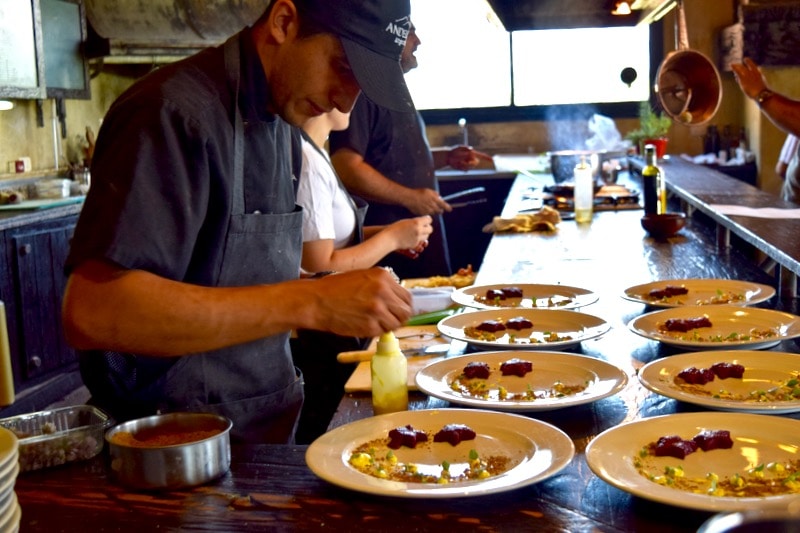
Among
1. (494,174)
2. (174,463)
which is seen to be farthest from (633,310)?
(494,174)

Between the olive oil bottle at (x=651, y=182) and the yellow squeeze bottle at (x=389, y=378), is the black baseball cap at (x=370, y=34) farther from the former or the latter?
the olive oil bottle at (x=651, y=182)

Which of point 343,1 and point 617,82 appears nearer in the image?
point 343,1

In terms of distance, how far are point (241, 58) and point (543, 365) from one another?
38.6 inches

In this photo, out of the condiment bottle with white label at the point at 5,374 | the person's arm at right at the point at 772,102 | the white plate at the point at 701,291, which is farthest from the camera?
the person's arm at right at the point at 772,102

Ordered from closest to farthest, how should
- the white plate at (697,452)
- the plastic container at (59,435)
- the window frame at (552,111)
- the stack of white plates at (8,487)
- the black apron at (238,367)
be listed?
the stack of white plates at (8,487), the white plate at (697,452), the plastic container at (59,435), the black apron at (238,367), the window frame at (552,111)

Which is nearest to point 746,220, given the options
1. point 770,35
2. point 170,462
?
point 170,462

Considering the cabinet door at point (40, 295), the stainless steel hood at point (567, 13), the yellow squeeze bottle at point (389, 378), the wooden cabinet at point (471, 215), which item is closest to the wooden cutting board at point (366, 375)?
the yellow squeeze bottle at point (389, 378)

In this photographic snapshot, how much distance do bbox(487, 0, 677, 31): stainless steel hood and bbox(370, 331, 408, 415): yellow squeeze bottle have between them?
3.65m

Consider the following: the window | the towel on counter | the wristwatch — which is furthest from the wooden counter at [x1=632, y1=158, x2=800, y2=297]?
the window

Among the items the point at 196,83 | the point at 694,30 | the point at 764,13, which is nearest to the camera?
the point at 196,83

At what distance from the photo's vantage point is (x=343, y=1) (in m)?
1.85

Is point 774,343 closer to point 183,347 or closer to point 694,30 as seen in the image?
point 183,347

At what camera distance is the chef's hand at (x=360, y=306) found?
1.76 meters

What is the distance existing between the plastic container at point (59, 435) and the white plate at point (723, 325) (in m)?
1.37
